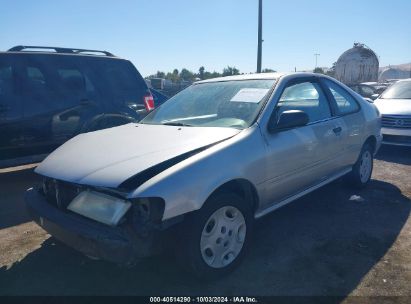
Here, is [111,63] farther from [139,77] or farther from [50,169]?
[50,169]

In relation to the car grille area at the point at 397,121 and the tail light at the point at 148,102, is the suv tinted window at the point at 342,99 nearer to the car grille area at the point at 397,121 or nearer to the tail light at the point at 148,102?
the car grille area at the point at 397,121

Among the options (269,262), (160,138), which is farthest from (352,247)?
(160,138)

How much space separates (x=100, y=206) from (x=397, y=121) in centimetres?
663

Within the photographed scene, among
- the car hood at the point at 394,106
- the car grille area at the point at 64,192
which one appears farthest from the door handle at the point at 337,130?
the car hood at the point at 394,106

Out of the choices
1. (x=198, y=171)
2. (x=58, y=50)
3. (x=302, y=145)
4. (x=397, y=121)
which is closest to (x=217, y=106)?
(x=302, y=145)

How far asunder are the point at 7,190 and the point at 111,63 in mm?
2641

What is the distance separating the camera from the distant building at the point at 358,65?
73.2 ft

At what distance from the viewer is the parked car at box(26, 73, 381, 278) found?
2.38 metres

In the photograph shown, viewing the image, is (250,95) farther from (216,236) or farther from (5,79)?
(5,79)

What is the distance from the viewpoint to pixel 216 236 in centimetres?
277

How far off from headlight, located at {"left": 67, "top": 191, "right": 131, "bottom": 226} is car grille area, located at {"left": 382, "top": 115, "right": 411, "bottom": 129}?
6517 mm

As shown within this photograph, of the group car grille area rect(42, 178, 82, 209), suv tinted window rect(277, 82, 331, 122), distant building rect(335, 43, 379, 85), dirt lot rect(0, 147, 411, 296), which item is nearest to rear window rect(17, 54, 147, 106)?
dirt lot rect(0, 147, 411, 296)

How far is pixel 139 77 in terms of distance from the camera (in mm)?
6461

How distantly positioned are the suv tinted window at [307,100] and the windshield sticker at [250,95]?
23cm
